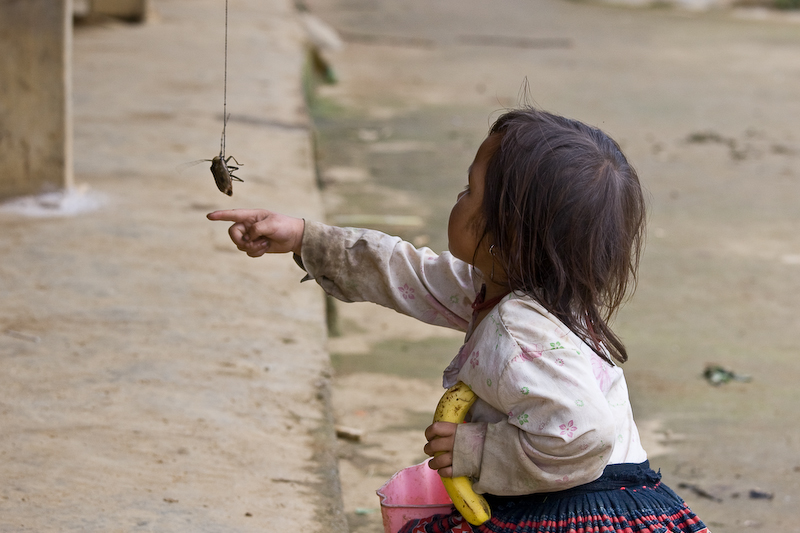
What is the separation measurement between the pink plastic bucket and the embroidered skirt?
142 millimetres

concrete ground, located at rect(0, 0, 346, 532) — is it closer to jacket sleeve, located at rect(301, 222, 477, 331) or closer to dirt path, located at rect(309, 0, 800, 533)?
dirt path, located at rect(309, 0, 800, 533)

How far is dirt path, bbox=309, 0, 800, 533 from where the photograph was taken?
3.20m

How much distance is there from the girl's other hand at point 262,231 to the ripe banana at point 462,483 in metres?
0.47

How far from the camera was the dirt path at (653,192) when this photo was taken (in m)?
3.20

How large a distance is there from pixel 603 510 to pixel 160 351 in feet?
5.50

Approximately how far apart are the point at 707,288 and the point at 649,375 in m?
1.17

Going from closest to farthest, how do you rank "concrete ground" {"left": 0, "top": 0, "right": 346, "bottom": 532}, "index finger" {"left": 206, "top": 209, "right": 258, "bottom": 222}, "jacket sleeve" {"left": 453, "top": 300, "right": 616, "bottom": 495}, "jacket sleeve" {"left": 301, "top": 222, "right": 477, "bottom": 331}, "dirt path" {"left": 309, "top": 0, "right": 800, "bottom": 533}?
1. "jacket sleeve" {"left": 453, "top": 300, "right": 616, "bottom": 495}
2. "index finger" {"left": 206, "top": 209, "right": 258, "bottom": 222}
3. "jacket sleeve" {"left": 301, "top": 222, "right": 477, "bottom": 331}
4. "concrete ground" {"left": 0, "top": 0, "right": 346, "bottom": 532}
5. "dirt path" {"left": 309, "top": 0, "right": 800, "bottom": 533}

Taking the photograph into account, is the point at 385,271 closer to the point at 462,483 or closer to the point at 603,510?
the point at 462,483

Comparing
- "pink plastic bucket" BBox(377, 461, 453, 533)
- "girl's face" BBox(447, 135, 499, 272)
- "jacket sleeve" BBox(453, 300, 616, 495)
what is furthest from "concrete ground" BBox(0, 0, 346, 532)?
"girl's face" BBox(447, 135, 499, 272)

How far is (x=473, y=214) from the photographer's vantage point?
168 cm

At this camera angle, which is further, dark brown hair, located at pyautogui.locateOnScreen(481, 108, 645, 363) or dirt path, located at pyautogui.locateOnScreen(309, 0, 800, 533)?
dirt path, located at pyautogui.locateOnScreen(309, 0, 800, 533)

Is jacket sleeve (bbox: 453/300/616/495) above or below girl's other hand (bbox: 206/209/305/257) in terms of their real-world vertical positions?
below

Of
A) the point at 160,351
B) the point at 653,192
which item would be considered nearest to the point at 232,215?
the point at 160,351

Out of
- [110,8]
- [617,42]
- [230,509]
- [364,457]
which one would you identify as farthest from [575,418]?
[617,42]
